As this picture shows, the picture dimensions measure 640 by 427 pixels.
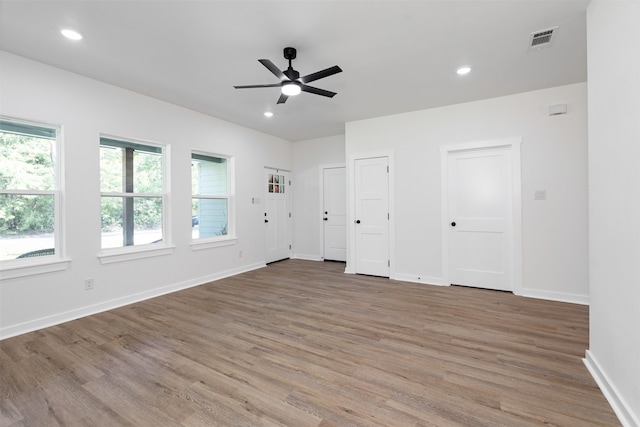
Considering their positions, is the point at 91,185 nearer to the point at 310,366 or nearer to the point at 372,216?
the point at 310,366

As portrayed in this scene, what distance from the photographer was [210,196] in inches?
191

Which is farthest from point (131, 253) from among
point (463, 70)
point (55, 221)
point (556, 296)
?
point (556, 296)

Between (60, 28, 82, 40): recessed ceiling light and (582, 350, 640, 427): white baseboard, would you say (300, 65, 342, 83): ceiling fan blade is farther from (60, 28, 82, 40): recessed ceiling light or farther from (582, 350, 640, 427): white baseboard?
(582, 350, 640, 427): white baseboard

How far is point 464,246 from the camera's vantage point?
4.27 meters

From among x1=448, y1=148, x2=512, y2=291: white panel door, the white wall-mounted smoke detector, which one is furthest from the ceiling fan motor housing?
the white wall-mounted smoke detector

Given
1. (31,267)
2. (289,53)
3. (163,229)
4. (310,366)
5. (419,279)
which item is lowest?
(310,366)

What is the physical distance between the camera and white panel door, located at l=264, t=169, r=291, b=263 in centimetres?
615

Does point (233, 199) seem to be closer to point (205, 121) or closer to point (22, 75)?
point (205, 121)

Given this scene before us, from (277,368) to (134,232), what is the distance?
9.66 ft

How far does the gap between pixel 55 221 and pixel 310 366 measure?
127 inches

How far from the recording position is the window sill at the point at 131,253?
136 inches

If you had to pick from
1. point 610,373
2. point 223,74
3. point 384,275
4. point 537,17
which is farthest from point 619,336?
point 223,74

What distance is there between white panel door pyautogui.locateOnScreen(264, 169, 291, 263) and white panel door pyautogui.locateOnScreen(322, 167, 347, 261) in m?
0.95

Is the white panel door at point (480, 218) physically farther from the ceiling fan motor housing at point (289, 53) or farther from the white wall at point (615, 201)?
the ceiling fan motor housing at point (289, 53)
